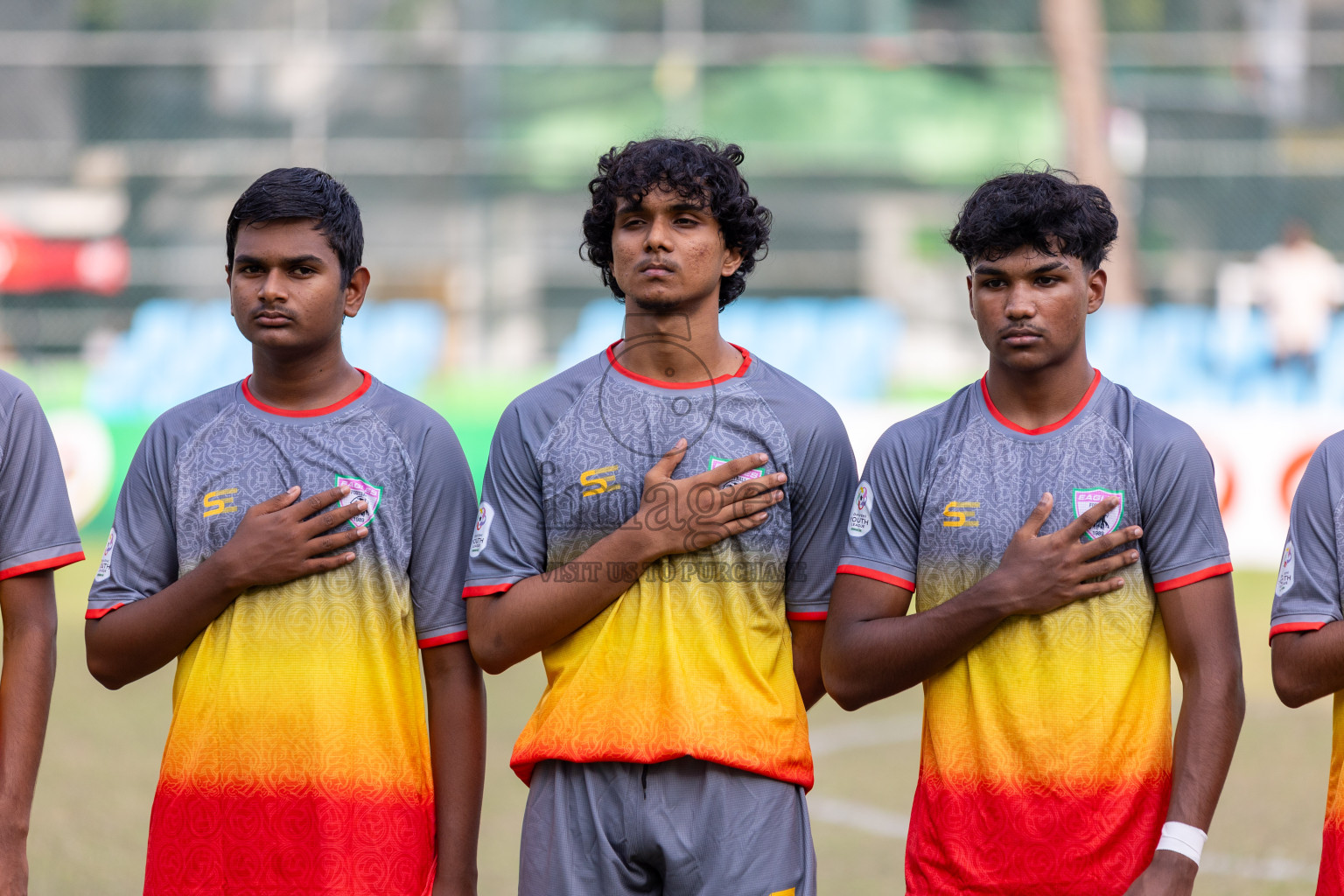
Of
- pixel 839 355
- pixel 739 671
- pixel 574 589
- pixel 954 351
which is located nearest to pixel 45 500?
pixel 574 589

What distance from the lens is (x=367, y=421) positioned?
3.43 meters

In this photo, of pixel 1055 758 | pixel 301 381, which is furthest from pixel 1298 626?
pixel 301 381

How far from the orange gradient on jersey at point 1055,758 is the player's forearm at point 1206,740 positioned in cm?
8

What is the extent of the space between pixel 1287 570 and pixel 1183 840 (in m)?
0.63

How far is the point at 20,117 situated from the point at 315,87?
3638mm

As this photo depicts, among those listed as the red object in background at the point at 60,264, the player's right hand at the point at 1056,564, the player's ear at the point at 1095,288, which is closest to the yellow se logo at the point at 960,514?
the player's right hand at the point at 1056,564

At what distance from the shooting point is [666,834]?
125 inches

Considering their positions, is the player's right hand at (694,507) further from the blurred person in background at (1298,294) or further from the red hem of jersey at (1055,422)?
the blurred person in background at (1298,294)

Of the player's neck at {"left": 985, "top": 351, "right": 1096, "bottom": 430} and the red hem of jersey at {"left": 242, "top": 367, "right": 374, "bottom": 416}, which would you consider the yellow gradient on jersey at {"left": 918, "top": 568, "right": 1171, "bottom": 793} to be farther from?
the red hem of jersey at {"left": 242, "top": 367, "right": 374, "bottom": 416}

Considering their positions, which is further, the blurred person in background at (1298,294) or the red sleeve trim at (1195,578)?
the blurred person in background at (1298,294)

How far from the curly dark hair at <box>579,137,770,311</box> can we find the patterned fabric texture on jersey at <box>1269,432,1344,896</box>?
54.2 inches

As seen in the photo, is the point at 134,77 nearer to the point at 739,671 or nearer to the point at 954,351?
the point at 954,351

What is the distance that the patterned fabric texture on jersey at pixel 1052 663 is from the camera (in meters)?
3.15

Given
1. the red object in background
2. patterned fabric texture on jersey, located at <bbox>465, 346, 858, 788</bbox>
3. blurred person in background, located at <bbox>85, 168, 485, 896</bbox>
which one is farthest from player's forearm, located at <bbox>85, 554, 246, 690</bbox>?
the red object in background
